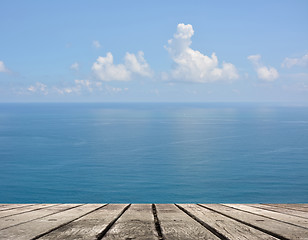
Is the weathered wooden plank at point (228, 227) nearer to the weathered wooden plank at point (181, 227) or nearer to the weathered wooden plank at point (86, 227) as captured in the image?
the weathered wooden plank at point (181, 227)

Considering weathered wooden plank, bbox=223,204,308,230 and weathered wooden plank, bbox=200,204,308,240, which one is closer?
weathered wooden plank, bbox=200,204,308,240

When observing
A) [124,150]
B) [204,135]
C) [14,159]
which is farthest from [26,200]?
[204,135]

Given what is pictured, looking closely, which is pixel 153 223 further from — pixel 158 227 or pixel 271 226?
pixel 271 226

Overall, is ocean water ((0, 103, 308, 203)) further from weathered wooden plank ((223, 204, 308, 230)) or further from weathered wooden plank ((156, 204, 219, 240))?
weathered wooden plank ((156, 204, 219, 240))

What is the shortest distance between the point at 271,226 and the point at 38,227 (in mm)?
2125

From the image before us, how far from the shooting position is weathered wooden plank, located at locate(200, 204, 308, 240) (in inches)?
100.0

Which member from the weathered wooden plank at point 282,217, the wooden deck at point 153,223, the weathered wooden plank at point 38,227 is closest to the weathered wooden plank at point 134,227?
the wooden deck at point 153,223

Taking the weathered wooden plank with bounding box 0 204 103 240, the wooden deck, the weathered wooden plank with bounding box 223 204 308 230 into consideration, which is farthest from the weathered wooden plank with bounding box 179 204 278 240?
the weathered wooden plank with bounding box 0 204 103 240

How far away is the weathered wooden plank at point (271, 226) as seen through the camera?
2.54m

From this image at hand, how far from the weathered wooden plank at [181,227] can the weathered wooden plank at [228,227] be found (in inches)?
4.7

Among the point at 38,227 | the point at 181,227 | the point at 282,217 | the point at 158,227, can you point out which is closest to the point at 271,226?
the point at 282,217

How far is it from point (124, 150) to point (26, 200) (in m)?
34.5

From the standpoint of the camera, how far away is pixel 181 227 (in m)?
2.70

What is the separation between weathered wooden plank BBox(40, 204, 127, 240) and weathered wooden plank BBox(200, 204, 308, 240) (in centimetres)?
133
